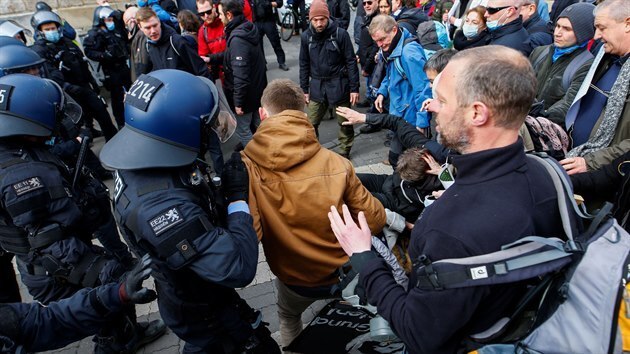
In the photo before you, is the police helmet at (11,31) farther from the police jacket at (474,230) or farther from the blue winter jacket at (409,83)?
the police jacket at (474,230)

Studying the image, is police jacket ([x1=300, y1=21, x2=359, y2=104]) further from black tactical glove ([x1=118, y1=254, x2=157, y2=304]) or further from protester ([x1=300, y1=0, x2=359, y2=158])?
black tactical glove ([x1=118, y1=254, x2=157, y2=304])

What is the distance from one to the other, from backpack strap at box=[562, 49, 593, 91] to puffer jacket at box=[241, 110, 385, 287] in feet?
7.31

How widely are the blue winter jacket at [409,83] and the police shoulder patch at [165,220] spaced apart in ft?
9.73

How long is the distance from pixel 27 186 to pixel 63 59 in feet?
13.5

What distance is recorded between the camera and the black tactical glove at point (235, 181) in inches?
77.5

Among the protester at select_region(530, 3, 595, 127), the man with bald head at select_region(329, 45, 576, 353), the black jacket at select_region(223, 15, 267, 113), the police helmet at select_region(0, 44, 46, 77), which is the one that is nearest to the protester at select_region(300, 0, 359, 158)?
the black jacket at select_region(223, 15, 267, 113)

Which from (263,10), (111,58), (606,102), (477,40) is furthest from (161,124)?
(263,10)

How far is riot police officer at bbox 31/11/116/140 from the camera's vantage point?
5.53 meters

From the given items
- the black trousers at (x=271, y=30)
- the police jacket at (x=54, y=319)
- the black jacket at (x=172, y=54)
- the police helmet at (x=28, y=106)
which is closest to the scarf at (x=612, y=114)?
the police jacket at (x=54, y=319)

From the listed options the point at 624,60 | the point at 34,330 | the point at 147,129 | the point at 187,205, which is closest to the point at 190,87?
the point at 147,129

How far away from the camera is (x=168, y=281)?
198 centimetres

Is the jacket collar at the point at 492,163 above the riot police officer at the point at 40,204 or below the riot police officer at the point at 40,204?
above

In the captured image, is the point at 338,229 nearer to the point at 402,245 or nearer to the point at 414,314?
the point at 414,314

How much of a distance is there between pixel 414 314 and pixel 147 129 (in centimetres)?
132
